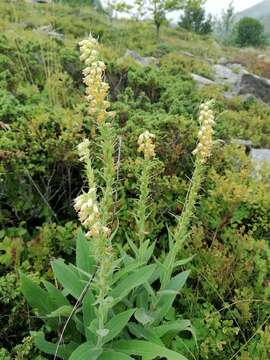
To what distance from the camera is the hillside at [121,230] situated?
239 cm

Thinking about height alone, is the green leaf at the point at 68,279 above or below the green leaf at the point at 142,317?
above

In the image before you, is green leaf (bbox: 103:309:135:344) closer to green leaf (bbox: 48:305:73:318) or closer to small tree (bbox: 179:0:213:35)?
green leaf (bbox: 48:305:73:318)

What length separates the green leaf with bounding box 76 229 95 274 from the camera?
276 cm

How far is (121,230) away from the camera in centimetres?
368

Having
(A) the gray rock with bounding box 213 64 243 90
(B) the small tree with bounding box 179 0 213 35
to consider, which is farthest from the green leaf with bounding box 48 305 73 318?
(B) the small tree with bounding box 179 0 213 35

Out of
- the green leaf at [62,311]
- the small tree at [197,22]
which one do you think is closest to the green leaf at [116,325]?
the green leaf at [62,311]

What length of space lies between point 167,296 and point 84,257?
61 centimetres

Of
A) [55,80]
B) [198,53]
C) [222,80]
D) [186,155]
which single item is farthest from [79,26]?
[186,155]

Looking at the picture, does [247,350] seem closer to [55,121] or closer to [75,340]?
[75,340]

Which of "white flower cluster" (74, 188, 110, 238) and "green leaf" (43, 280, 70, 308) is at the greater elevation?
"white flower cluster" (74, 188, 110, 238)

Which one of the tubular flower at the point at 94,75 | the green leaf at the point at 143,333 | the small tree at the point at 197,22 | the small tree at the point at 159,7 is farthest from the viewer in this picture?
the small tree at the point at 197,22

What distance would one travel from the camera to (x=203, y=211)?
406 centimetres

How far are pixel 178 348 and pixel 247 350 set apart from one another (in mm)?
526

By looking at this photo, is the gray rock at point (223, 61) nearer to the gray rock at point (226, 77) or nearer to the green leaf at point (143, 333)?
the gray rock at point (226, 77)
